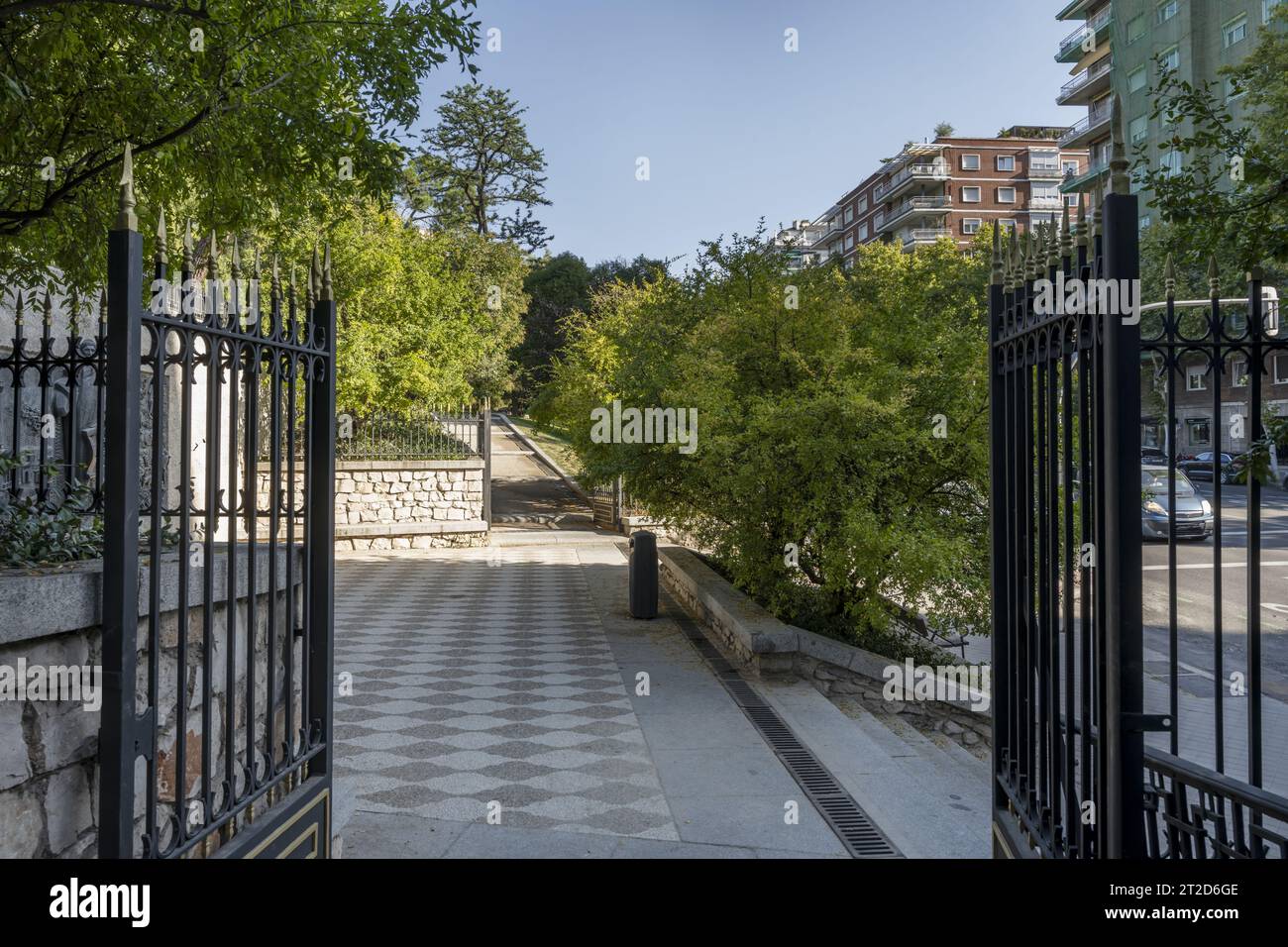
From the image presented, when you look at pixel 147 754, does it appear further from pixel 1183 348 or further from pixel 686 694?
pixel 686 694

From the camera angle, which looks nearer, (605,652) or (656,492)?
(605,652)

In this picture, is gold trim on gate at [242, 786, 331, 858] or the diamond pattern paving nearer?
gold trim on gate at [242, 786, 331, 858]

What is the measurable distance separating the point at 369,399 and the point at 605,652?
12195 millimetres

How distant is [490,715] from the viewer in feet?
25.8

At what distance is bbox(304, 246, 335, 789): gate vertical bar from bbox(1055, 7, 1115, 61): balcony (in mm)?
48351

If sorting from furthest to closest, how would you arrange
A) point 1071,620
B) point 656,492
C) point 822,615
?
1. point 656,492
2. point 822,615
3. point 1071,620

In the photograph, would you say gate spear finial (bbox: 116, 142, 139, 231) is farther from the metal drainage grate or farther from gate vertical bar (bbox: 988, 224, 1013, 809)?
the metal drainage grate

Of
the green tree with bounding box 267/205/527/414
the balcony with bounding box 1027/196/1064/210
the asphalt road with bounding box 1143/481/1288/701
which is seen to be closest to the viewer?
the asphalt road with bounding box 1143/481/1288/701

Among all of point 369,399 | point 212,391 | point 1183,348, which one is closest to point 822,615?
point 1183,348

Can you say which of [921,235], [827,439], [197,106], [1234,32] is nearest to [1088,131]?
[1234,32]

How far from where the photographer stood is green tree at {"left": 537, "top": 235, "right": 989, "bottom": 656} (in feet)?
29.6

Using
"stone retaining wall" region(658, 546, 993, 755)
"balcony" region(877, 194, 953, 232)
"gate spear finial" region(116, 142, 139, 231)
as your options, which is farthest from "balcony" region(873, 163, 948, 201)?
"gate spear finial" region(116, 142, 139, 231)

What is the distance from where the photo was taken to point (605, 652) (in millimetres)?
10633

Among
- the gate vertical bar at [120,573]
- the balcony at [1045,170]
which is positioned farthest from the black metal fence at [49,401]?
the balcony at [1045,170]
